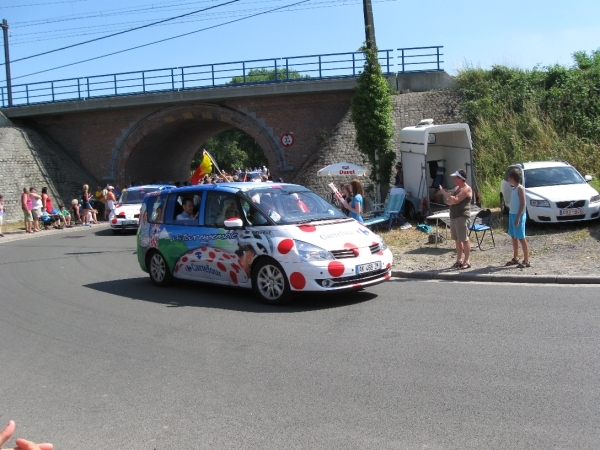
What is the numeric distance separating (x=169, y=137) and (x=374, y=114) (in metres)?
20.8

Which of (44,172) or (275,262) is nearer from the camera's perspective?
(275,262)

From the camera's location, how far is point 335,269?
30.1 feet

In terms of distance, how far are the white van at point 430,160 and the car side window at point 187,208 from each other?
359 inches

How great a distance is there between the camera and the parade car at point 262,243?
928 centimetres

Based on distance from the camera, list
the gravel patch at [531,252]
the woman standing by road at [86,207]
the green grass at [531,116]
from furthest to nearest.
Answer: the woman standing by road at [86,207], the green grass at [531,116], the gravel patch at [531,252]

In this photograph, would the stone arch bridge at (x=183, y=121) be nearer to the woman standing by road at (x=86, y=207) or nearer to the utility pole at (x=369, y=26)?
the woman standing by road at (x=86, y=207)

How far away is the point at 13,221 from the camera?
111ft

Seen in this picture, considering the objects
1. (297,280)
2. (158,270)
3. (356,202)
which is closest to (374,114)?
(356,202)

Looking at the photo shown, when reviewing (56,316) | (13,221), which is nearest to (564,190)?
(56,316)

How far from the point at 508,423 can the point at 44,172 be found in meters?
35.1

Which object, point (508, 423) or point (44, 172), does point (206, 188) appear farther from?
point (44, 172)

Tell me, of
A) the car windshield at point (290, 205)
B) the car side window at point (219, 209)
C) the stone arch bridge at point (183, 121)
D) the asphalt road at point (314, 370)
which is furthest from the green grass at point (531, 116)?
the asphalt road at point (314, 370)

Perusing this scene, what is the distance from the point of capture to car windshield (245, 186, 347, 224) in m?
10.1

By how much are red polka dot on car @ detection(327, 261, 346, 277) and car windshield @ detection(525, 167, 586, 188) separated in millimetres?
8422
